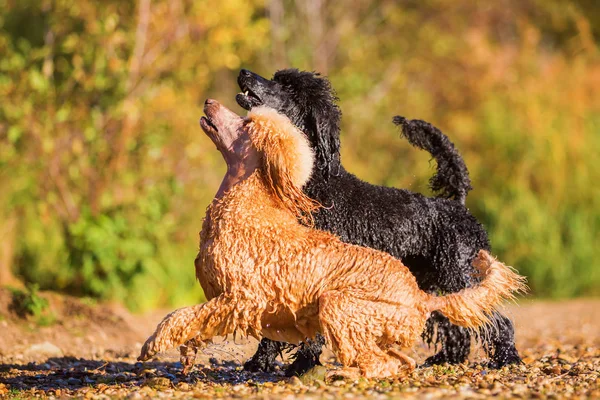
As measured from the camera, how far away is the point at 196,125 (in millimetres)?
10305

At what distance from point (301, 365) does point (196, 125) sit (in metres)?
5.53

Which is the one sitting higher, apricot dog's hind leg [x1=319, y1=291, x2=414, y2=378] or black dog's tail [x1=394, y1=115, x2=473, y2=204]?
black dog's tail [x1=394, y1=115, x2=473, y2=204]

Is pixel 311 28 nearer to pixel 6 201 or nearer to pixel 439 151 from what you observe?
pixel 6 201

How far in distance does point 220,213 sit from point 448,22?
1322 centimetres

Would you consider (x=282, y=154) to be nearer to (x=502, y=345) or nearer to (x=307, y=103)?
(x=307, y=103)

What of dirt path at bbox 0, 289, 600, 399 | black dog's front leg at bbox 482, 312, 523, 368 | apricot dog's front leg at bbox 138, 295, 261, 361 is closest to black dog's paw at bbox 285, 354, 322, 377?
dirt path at bbox 0, 289, 600, 399

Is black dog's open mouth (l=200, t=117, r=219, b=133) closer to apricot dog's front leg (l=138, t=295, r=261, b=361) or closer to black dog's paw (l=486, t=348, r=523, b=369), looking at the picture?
apricot dog's front leg (l=138, t=295, r=261, b=361)

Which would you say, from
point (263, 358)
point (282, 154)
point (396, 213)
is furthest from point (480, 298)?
point (263, 358)

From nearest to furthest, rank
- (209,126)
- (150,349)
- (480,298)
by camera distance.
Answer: (150,349)
(480,298)
(209,126)

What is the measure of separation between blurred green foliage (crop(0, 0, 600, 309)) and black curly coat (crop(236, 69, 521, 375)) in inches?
146

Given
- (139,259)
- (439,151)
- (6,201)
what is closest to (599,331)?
(439,151)

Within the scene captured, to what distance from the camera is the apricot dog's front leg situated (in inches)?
166

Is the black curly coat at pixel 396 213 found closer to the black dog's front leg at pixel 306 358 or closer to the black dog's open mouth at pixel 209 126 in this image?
the black dog's front leg at pixel 306 358

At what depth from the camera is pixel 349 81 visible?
1263cm
